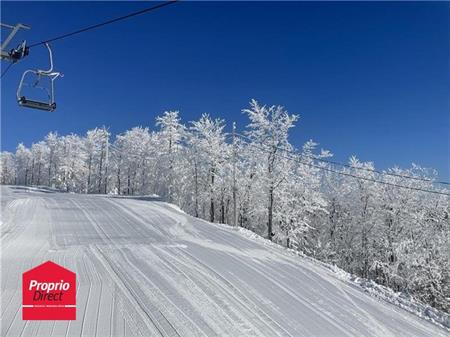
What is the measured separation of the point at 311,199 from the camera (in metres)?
31.4

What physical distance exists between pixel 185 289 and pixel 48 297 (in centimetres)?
286

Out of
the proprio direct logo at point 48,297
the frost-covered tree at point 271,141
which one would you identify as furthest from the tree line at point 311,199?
the proprio direct logo at point 48,297

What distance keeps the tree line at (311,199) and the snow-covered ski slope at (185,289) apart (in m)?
9.90

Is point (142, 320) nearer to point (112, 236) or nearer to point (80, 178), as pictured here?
point (112, 236)

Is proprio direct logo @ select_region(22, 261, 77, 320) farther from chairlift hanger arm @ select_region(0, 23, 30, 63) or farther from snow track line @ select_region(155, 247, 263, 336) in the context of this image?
chairlift hanger arm @ select_region(0, 23, 30, 63)

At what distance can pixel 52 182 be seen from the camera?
6581cm

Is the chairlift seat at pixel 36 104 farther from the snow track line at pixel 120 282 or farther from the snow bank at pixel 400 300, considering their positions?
the snow bank at pixel 400 300

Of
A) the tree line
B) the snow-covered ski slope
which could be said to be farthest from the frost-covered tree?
the snow-covered ski slope

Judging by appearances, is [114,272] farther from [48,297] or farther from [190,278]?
[48,297]

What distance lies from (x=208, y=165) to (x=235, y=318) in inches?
1110

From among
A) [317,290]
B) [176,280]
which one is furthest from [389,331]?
[176,280]

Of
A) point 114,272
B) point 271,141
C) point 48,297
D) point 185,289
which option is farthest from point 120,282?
point 271,141

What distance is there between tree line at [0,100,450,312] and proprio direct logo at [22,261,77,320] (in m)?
14.2

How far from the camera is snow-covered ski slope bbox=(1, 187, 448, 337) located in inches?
245
